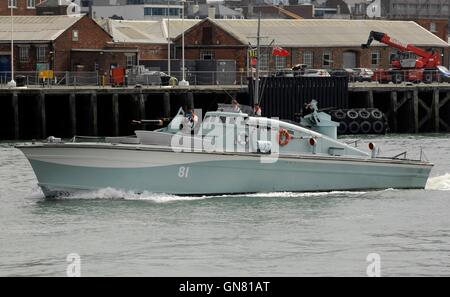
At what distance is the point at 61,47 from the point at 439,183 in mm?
39867

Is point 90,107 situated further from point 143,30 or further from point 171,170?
→ point 171,170

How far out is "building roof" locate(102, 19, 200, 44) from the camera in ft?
286

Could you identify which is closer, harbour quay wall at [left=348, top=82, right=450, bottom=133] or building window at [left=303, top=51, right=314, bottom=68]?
harbour quay wall at [left=348, top=82, right=450, bottom=133]

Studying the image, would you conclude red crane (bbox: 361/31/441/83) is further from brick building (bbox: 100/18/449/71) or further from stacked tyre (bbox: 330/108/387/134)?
stacked tyre (bbox: 330/108/387/134)

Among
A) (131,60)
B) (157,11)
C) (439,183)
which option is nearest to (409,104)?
(131,60)

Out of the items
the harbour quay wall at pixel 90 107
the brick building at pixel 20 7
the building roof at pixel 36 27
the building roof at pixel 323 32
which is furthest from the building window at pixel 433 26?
the harbour quay wall at pixel 90 107

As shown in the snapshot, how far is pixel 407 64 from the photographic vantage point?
8350 centimetres

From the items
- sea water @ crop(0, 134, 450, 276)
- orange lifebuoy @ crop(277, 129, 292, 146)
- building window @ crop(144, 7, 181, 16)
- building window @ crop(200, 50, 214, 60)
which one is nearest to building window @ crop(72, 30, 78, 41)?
building window @ crop(200, 50, 214, 60)

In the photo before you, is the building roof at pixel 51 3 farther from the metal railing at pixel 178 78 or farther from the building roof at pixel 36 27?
the metal railing at pixel 178 78

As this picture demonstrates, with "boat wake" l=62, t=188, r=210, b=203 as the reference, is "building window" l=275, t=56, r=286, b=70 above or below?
above

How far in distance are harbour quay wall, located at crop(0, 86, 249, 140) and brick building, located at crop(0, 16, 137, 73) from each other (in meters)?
11.2

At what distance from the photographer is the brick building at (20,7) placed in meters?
93.8

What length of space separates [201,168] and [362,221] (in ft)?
17.0
